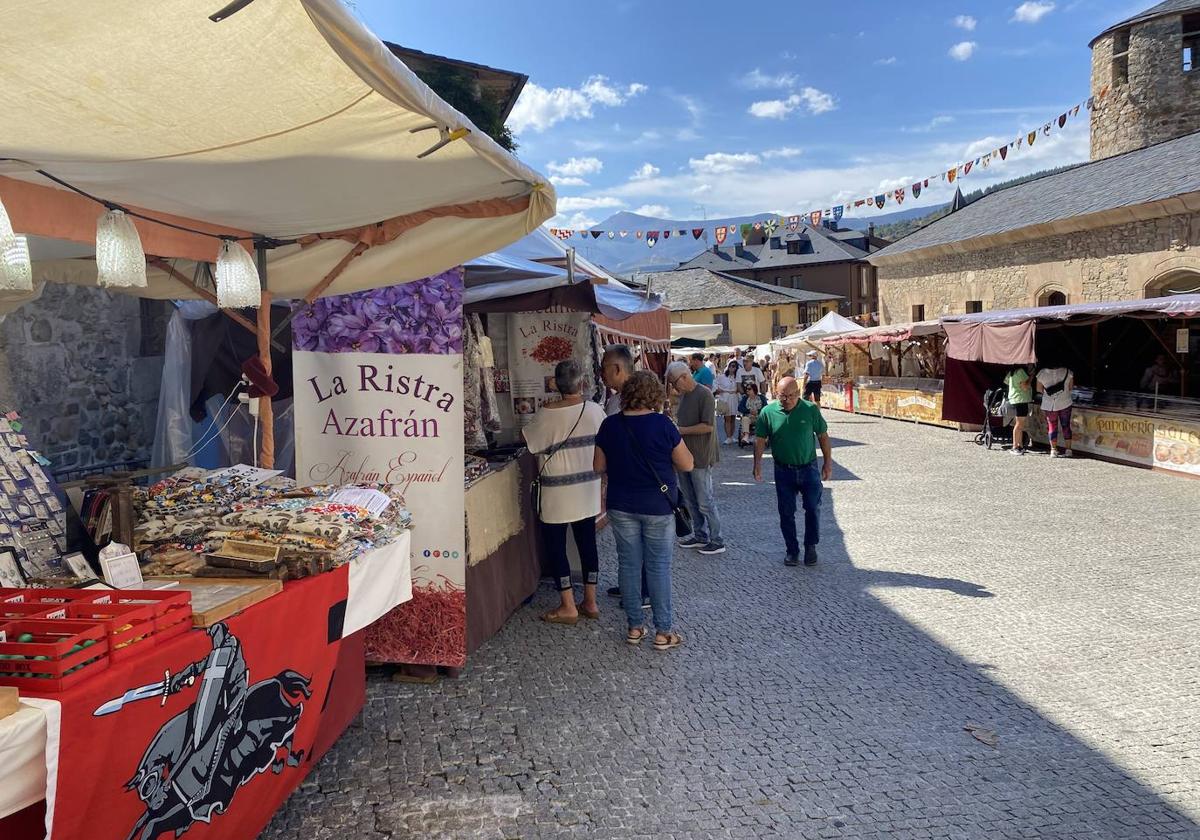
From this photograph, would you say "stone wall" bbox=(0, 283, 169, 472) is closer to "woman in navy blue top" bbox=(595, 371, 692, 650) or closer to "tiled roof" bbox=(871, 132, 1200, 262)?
"woman in navy blue top" bbox=(595, 371, 692, 650)

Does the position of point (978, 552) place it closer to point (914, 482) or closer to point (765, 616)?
point (765, 616)

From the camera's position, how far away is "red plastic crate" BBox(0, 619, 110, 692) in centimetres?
184

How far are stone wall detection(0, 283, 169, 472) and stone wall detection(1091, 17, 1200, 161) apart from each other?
2786cm

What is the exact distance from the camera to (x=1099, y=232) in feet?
58.3

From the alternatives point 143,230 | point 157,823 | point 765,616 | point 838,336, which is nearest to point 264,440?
point 143,230

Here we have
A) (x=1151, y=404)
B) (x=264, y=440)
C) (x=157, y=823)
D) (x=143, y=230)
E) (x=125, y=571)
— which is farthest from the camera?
(x=1151, y=404)

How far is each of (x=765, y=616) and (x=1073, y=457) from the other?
945 cm

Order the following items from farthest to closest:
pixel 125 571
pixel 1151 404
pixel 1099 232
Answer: pixel 1099 232, pixel 1151 404, pixel 125 571

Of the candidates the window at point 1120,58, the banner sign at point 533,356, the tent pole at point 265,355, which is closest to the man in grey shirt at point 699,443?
the banner sign at point 533,356

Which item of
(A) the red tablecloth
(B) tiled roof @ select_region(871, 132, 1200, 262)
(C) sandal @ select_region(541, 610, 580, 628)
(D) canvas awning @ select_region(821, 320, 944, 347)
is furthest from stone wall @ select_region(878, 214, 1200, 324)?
(A) the red tablecloth

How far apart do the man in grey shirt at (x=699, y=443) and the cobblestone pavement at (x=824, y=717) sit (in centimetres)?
37

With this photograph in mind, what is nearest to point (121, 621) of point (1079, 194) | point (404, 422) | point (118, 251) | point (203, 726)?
point (203, 726)

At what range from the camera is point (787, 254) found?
200ft

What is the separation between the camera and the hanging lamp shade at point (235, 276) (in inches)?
133
